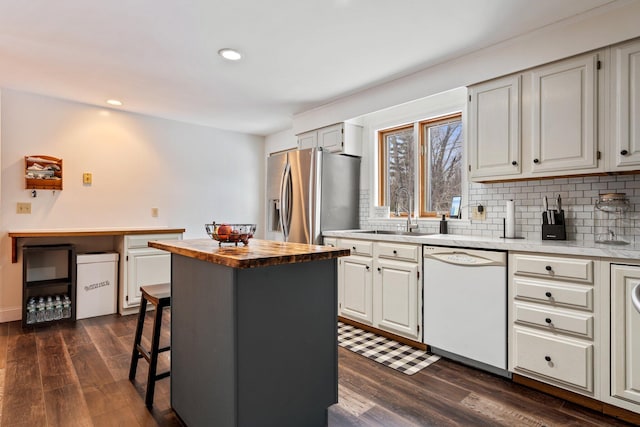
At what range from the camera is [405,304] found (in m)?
2.75

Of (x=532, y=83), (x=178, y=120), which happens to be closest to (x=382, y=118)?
(x=532, y=83)

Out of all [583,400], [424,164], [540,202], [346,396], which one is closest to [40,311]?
[346,396]

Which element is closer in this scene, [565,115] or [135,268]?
[565,115]

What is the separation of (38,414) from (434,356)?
97.8 inches

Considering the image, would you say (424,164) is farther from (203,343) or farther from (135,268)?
(135,268)

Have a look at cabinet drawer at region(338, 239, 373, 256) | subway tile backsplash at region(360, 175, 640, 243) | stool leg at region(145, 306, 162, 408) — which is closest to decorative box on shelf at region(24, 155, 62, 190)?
stool leg at region(145, 306, 162, 408)

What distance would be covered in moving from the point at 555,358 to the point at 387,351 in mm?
1109

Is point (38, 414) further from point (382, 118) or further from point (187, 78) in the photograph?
point (382, 118)

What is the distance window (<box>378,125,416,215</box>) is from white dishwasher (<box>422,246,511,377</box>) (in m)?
1.12

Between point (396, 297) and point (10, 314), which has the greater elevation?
point (396, 297)

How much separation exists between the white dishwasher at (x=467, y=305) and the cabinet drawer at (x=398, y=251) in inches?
3.5

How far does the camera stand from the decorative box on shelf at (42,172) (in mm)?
3525

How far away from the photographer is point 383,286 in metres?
2.91

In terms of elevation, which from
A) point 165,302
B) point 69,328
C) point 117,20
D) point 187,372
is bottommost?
point 69,328
